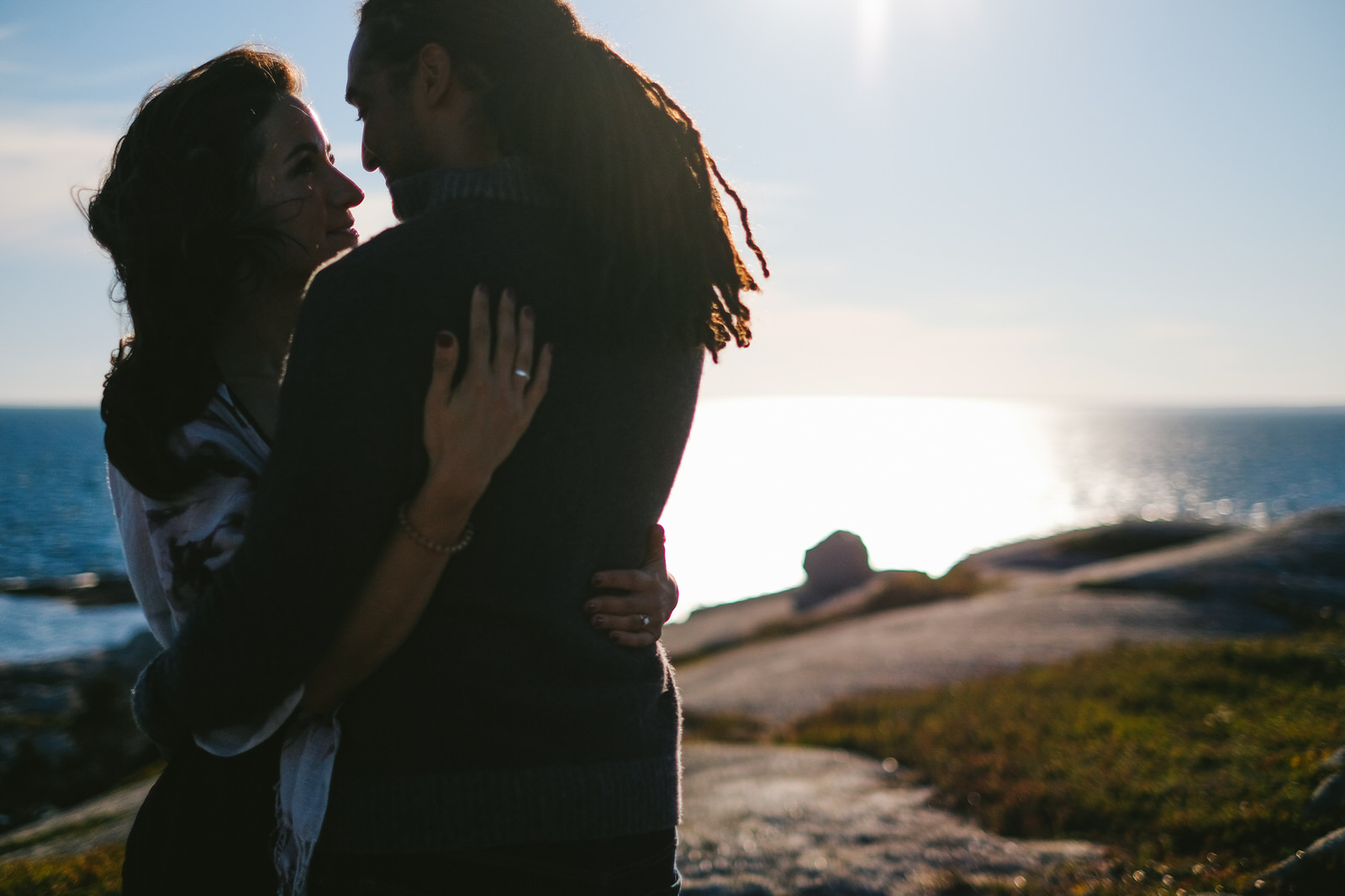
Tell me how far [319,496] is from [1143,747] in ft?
28.3

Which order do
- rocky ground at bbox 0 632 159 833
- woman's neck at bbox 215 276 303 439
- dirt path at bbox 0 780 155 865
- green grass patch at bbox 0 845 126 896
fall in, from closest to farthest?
woman's neck at bbox 215 276 303 439 → green grass patch at bbox 0 845 126 896 → dirt path at bbox 0 780 155 865 → rocky ground at bbox 0 632 159 833

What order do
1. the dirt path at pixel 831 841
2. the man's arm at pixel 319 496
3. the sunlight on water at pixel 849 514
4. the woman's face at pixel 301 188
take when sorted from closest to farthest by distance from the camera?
1. the man's arm at pixel 319 496
2. the woman's face at pixel 301 188
3. the dirt path at pixel 831 841
4. the sunlight on water at pixel 849 514

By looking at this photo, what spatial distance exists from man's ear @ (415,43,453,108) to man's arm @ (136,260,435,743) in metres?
0.47

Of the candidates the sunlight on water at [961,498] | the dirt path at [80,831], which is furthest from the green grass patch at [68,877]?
the sunlight on water at [961,498]

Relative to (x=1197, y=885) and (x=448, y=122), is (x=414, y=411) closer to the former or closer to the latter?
(x=448, y=122)

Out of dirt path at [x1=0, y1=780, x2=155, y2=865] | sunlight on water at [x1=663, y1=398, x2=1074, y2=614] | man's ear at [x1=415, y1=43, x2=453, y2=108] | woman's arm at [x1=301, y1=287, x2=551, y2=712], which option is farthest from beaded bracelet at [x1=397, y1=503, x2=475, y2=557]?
sunlight on water at [x1=663, y1=398, x2=1074, y2=614]

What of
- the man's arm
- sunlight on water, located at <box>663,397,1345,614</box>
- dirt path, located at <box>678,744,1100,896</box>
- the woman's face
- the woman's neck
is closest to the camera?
the man's arm

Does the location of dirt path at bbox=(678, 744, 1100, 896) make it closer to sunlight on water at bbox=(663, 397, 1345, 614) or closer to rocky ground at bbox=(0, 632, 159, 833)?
rocky ground at bbox=(0, 632, 159, 833)

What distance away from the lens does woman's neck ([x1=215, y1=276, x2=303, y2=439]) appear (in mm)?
2213

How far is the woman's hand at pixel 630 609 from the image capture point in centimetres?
173

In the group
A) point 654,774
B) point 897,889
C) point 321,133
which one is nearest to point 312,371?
point 654,774

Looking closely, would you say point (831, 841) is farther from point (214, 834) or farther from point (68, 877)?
point (214, 834)

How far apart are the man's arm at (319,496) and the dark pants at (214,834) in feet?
0.99

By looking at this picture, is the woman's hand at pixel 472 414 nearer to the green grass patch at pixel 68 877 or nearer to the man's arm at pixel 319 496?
the man's arm at pixel 319 496
